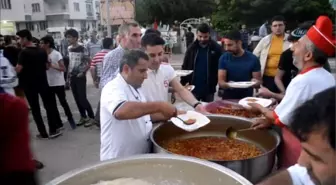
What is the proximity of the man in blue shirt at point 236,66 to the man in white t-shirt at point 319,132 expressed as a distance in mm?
2258

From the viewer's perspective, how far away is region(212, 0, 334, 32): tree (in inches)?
669

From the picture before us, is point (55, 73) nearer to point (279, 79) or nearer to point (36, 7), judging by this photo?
point (279, 79)

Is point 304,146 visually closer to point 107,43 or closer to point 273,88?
point 273,88

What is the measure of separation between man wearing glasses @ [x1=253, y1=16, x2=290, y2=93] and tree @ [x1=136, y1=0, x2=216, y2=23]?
20.4 m

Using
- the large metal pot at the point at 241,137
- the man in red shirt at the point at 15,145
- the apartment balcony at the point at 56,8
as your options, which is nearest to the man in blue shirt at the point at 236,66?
the large metal pot at the point at 241,137

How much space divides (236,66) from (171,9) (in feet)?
69.4

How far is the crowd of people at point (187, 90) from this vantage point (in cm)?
74

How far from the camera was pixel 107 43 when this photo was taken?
528cm

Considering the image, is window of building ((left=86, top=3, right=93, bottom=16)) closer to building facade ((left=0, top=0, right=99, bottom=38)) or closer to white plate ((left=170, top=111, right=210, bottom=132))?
building facade ((left=0, top=0, right=99, bottom=38))

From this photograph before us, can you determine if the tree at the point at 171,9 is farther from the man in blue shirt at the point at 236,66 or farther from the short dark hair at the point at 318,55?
the short dark hair at the point at 318,55

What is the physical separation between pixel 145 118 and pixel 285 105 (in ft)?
2.58

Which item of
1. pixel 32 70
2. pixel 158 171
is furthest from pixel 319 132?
pixel 32 70

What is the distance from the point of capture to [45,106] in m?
4.44

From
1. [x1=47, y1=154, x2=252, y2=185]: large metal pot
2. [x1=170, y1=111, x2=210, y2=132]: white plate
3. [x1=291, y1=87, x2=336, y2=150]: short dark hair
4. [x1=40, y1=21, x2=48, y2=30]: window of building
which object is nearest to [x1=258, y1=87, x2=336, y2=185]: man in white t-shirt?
[x1=291, y1=87, x2=336, y2=150]: short dark hair
